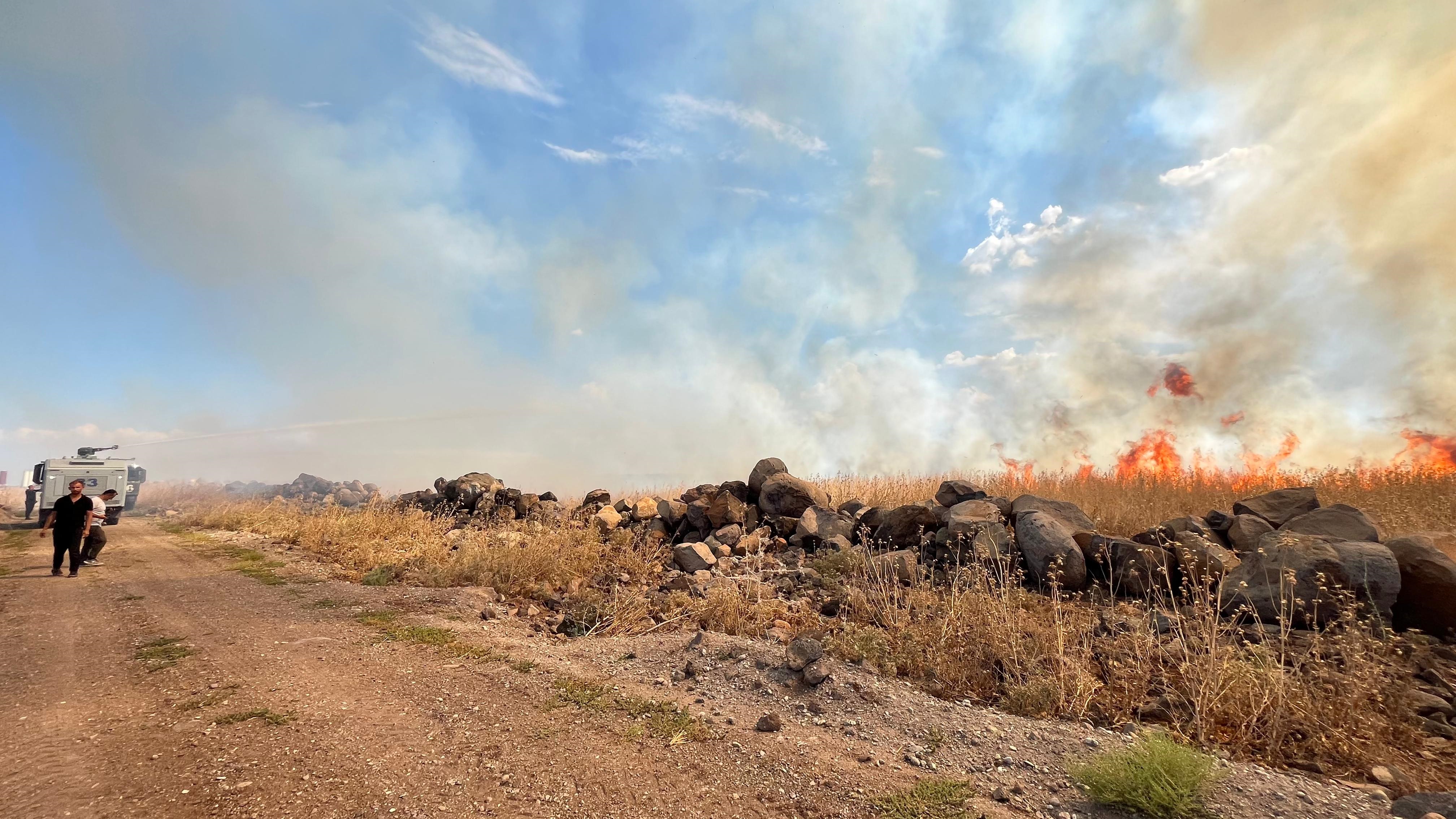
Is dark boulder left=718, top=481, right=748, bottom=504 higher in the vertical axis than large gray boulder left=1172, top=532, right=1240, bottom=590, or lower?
higher

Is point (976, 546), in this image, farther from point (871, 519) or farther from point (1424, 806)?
point (1424, 806)

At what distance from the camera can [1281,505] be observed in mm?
9219

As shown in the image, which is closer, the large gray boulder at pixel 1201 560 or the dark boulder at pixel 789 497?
the large gray boulder at pixel 1201 560

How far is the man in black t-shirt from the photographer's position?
1198cm

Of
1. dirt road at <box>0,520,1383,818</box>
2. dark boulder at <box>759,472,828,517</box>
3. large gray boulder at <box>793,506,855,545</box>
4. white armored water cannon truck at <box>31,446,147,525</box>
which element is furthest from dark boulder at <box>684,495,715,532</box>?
white armored water cannon truck at <box>31,446,147,525</box>

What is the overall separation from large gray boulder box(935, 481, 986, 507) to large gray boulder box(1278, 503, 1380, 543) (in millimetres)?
4179

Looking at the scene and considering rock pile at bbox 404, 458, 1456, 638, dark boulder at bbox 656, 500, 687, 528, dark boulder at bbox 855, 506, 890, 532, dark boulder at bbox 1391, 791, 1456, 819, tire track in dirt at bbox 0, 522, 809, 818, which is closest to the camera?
dark boulder at bbox 1391, 791, 1456, 819

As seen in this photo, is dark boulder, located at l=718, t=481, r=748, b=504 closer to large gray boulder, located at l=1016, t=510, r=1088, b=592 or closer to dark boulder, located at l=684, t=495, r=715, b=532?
dark boulder, located at l=684, t=495, r=715, b=532

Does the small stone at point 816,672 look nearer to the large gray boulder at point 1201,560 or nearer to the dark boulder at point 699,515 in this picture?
the large gray boulder at point 1201,560

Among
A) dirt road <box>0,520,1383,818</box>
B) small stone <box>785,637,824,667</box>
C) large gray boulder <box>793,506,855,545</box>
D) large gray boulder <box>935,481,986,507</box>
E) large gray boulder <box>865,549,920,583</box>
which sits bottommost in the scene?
dirt road <box>0,520,1383,818</box>

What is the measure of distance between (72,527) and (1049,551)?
1696 centimetres

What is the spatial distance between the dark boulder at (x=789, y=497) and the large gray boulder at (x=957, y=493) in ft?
7.85

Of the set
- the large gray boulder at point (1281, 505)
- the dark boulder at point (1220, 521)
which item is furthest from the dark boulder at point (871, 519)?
the large gray boulder at point (1281, 505)

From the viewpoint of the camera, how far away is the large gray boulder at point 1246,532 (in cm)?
851
